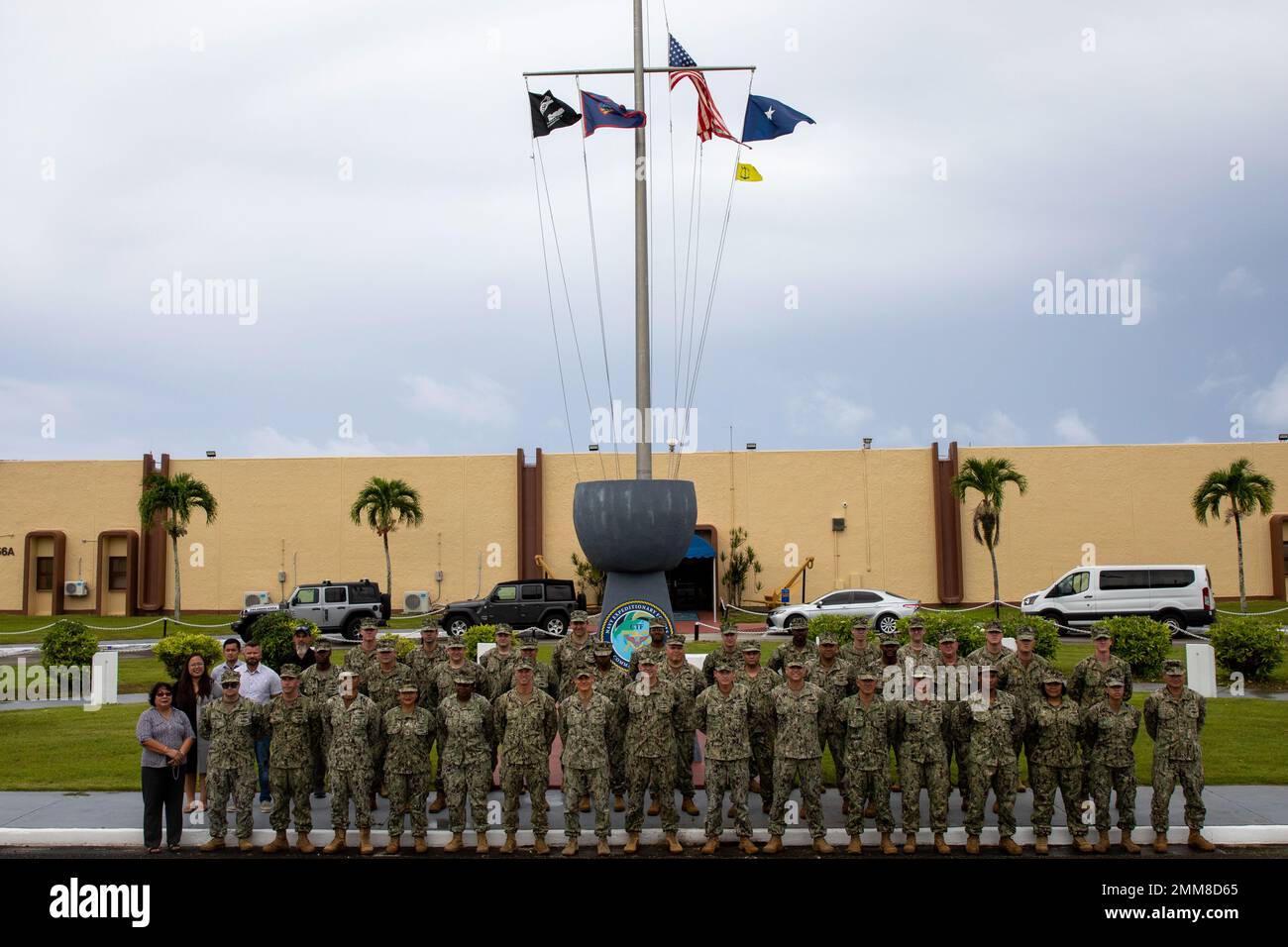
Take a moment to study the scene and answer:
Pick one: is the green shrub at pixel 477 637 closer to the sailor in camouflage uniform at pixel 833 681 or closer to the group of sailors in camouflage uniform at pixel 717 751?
the group of sailors in camouflage uniform at pixel 717 751

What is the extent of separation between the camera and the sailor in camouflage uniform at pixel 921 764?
8672 mm

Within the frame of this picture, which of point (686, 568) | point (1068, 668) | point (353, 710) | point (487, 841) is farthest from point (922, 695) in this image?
point (686, 568)

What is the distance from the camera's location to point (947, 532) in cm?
3497

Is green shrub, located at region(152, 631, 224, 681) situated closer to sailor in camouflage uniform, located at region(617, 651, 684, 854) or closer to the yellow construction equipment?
sailor in camouflage uniform, located at region(617, 651, 684, 854)

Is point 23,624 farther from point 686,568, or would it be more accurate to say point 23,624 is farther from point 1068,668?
point 1068,668

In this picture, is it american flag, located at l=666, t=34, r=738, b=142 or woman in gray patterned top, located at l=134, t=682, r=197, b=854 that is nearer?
woman in gray patterned top, located at l=134, t=682, r=197, b=854

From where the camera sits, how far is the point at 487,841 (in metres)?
8.96

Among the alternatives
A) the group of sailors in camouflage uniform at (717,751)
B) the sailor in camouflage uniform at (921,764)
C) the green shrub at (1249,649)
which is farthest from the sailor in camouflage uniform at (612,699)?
the green shrub at (1249,649)

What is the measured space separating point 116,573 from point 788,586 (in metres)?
22.6

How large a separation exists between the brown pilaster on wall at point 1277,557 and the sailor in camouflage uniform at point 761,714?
3113 centimetres

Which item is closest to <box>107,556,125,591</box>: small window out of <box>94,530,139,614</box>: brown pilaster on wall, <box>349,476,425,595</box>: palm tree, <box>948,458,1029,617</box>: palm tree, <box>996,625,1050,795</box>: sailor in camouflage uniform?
<box>94,530,139,614</box>: brown pilaster on wall

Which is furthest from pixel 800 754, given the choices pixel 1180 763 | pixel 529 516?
pixel 529 516

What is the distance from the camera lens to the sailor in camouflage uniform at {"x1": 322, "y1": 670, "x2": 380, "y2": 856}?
8.82 meters

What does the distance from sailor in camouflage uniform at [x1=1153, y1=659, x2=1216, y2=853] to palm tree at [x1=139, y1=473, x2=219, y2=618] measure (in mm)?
30313
